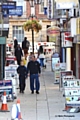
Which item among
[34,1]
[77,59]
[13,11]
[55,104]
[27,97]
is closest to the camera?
[55,104]

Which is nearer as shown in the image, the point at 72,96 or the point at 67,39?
the point at 72,96

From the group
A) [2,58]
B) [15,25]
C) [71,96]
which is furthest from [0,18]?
[15,25]

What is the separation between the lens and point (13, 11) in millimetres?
25906

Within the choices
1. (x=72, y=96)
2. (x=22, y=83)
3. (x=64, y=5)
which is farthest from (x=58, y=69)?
(x=72, y=96)

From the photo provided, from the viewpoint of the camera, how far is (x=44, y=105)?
56.3ft

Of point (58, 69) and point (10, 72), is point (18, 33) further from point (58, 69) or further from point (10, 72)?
point (10, 72)

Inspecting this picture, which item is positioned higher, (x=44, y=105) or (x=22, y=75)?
(x=22, y=75)

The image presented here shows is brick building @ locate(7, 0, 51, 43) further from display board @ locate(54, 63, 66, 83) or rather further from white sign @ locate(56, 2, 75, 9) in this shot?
white sign @ locate(56, 2, 75, 9)

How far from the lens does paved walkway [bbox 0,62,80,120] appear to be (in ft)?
48.2

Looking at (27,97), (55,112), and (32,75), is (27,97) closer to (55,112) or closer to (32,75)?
(32,75)

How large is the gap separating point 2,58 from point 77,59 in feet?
11.6

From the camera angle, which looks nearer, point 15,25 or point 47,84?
point 47,84

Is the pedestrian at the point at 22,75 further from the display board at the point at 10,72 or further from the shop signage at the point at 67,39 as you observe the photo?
the shop signage at the point at 67,39

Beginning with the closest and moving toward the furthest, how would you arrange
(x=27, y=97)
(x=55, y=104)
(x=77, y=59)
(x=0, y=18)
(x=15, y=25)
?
(x=55, y=104)
(x=27, y=97)
(x=0, y=18)
(x=77, y=59)
(x=15, y=25)
